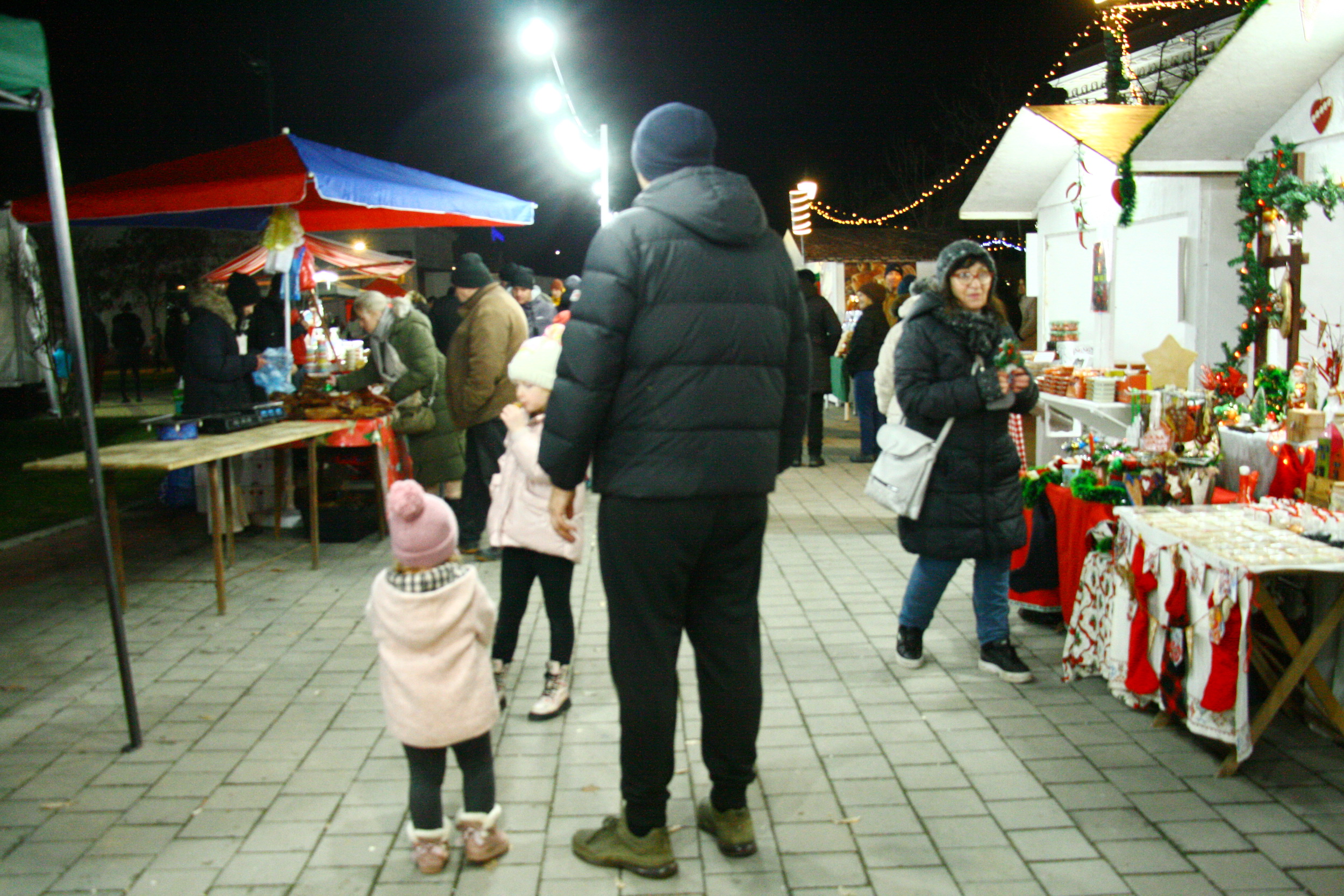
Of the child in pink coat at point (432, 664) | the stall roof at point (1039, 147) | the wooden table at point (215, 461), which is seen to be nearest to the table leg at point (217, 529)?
the wooden table at point (215, 461)

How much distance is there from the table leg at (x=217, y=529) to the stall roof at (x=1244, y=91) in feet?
19.9

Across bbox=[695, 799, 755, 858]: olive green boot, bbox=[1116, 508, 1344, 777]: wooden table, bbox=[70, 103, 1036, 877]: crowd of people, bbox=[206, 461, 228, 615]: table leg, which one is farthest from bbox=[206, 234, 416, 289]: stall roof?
bbox=[1116, 508, 1344, 777]: wooden table

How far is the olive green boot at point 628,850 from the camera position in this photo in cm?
301

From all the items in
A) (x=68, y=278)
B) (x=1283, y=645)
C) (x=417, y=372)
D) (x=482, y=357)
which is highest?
(x=68, y=278)

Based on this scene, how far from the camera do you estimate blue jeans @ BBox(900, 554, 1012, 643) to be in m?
4.55

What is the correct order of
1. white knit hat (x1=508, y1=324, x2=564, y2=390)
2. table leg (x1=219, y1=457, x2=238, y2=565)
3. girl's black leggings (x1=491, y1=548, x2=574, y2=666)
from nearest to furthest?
white knit hat (x1=508, y1=324, x2=564, y2=390) < girl's black leggings (x1=491, y1=548, x2=574, y2=666) < table leg (x1=219, y1=457, x2=238, y2=565)

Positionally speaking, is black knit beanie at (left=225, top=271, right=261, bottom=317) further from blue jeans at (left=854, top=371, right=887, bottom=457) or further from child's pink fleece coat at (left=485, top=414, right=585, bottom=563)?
blue jeans at (left=854, top=371, right=887, bottom=457)

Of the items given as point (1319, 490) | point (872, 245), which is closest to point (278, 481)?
point (1319, 490)

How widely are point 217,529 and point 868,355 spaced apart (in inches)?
291

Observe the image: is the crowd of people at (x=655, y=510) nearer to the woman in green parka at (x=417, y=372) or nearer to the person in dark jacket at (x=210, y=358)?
the woman in green parka at (x=417, y=372)

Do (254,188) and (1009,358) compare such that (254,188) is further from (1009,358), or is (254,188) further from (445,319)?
(1009,358)

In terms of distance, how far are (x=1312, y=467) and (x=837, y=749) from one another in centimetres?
247

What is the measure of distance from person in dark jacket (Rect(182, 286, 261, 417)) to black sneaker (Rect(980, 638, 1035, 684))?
5.58 metres

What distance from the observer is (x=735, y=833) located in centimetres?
312
